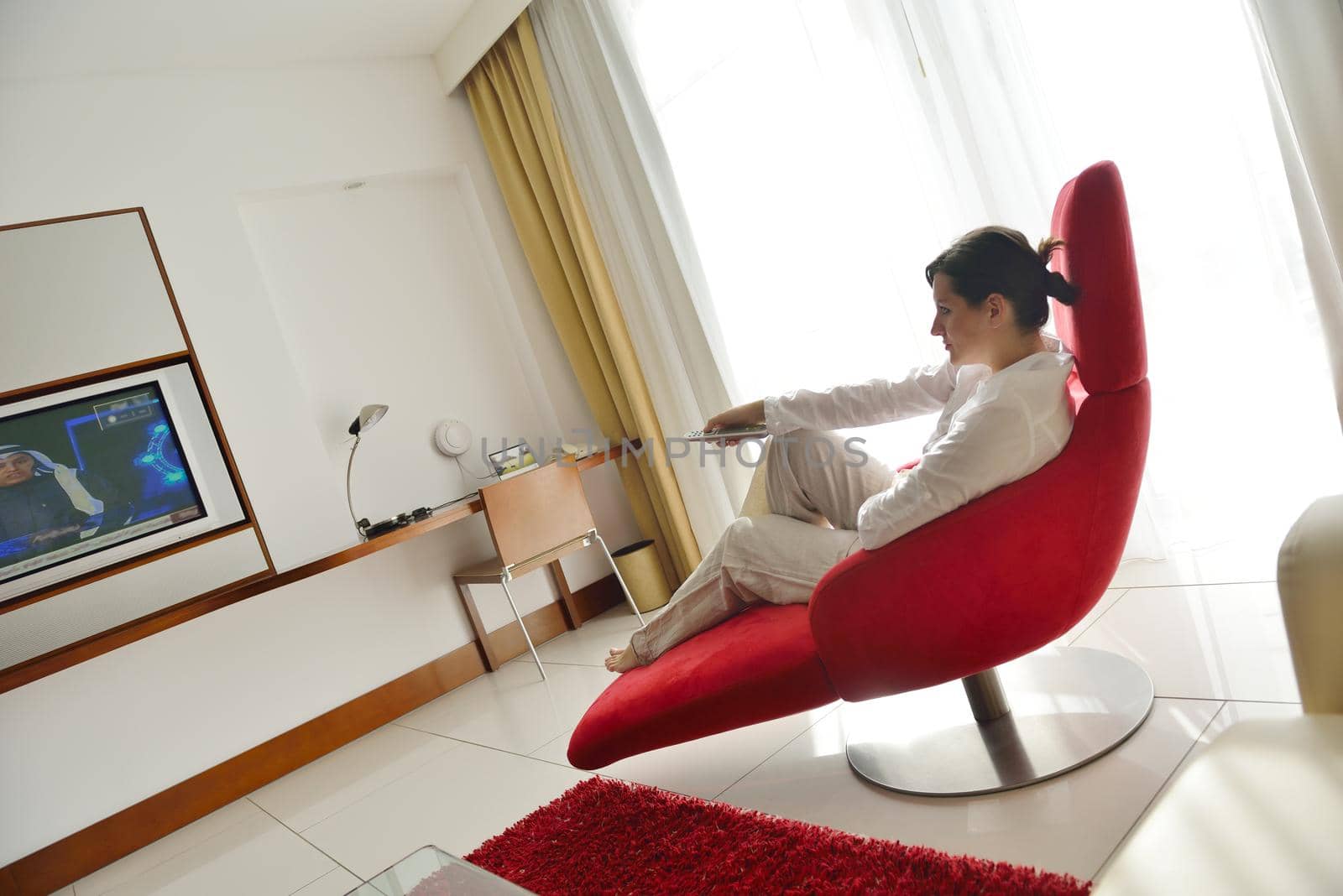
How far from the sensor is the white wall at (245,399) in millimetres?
2824

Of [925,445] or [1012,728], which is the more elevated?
[925,445]

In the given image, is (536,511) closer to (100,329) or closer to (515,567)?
(515,567)

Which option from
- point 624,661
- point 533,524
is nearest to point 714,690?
point 624,661

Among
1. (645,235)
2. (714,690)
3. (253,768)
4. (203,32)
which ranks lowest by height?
(253,768)

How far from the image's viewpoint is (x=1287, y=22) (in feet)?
5.85

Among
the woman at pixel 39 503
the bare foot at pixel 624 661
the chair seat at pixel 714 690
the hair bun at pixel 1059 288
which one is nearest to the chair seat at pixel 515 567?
the bare foot at pixel 624 661

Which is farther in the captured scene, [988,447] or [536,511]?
[536,511]

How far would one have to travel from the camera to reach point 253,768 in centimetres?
305

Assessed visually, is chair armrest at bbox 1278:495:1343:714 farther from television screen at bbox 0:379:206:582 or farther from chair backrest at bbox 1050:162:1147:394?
television screen at bbox 0:379:206:582

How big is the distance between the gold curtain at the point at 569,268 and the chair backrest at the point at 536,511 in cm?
38

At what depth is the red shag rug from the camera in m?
1.37

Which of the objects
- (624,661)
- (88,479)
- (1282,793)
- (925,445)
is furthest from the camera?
(88,479)

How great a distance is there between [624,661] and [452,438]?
6.13ft

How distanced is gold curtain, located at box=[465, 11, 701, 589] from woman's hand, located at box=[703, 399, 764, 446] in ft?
4.33
